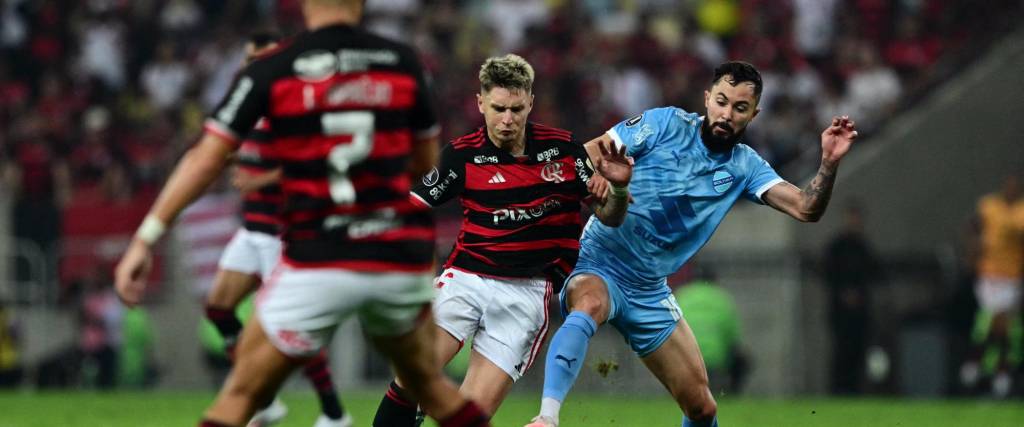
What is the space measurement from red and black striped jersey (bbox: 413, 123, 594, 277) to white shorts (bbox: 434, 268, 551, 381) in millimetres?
77

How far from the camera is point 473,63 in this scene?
2202 cm

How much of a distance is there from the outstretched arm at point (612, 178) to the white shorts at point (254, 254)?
2748mm

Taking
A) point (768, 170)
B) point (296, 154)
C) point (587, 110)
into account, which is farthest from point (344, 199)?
point (587, 110)

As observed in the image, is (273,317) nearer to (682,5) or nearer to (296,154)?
(296,154)

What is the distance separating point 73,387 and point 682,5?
381 inches

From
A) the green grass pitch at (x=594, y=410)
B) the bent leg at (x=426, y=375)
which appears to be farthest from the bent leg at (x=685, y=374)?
the green grass pitch at (x=594, y=410)

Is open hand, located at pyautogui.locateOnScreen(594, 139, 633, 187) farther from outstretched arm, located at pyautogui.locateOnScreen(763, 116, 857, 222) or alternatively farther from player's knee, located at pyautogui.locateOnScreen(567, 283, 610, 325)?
outstretched arm, located at pyautogui.locateOnScreen(763, 116, 857, 222)

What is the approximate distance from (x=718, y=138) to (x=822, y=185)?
0.65 meters

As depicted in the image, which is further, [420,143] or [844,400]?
[844,400]

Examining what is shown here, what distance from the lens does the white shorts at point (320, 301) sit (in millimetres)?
5707

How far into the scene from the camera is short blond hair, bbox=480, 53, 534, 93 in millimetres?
8234

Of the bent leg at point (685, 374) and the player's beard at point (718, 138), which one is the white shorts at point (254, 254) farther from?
the player's beard at point (718, 138)

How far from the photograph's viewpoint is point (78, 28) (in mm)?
24203

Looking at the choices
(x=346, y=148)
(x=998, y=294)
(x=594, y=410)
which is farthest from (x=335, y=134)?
(x=998, y=294)
